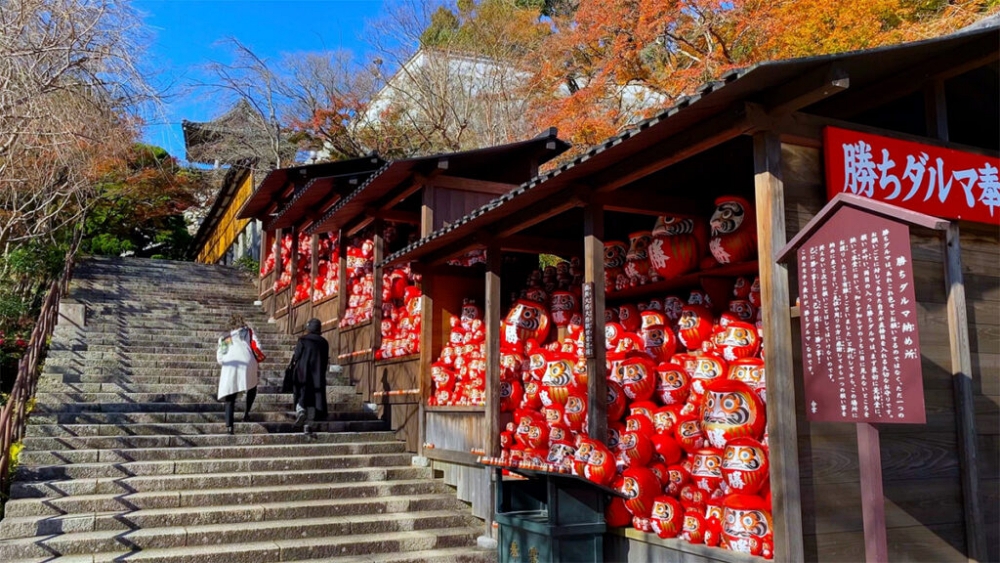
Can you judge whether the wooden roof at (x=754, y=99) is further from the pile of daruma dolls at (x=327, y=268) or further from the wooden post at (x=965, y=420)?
the pile of daruma dolls at (x=327, y=268)

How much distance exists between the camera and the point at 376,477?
1091 cm

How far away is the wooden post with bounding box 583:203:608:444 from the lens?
7.66 meters

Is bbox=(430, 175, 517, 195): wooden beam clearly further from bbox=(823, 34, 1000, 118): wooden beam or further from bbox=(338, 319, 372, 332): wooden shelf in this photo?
bbox=(823, 34, 1000, 118): wooden beam

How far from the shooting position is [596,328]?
7.79m

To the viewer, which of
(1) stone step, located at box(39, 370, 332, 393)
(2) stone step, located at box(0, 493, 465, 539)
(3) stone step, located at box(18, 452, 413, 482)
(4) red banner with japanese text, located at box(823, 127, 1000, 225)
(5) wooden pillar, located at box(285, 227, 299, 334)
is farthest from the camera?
(5) wooden pillar, located at box(285, 227, 299, 334)

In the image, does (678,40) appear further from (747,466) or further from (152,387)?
(747,466)

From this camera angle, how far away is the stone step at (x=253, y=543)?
26.8ft

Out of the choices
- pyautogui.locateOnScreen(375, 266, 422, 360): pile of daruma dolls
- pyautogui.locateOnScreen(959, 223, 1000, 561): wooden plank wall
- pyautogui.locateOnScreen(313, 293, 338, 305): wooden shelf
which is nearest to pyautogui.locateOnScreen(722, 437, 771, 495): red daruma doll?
pyautogui.locateOnScreen(959, 223, 1000, 561): wooden plank wall

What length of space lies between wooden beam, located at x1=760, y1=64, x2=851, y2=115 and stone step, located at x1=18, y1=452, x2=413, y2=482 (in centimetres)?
780

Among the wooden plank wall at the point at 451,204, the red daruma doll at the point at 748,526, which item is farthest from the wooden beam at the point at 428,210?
the red daruma doll at the point at 748,526

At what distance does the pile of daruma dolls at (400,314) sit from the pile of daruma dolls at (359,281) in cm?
50

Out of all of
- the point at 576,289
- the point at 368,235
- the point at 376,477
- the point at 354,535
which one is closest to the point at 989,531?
the point at 576,289

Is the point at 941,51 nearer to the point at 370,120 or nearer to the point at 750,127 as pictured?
the point at 750,127

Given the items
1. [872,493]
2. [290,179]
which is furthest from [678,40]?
[872,493]
